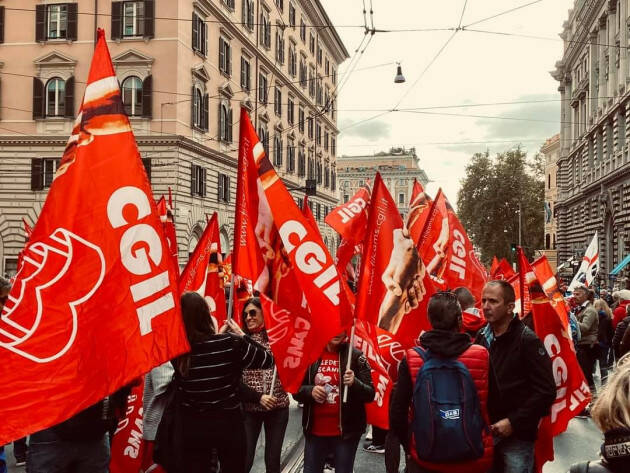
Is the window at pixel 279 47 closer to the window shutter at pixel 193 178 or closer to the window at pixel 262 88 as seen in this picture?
the window at pixel 262 88

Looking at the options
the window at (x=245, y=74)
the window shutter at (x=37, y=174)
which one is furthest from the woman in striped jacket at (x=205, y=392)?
the window at (x=245, y=74)

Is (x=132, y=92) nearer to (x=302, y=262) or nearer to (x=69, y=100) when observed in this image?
(x=69, y=100)

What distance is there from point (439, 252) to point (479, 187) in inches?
2300

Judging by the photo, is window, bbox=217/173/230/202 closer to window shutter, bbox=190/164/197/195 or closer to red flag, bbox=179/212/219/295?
window shutter, bbox=190/164/197/195

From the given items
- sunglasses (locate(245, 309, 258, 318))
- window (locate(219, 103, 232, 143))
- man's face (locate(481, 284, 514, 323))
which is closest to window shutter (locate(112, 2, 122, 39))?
window (locate(219, 103, 232, 143))

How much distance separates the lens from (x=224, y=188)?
32.9 m

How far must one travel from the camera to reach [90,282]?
9.75 feet

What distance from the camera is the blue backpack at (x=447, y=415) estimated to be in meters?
3.38

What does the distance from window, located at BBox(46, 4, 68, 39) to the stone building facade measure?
25510 millimetres

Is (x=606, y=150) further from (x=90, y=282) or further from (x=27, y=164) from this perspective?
(x=90, y=282)

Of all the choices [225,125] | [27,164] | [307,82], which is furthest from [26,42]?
[307,82]

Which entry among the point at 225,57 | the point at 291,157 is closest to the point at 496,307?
the point at 225,57

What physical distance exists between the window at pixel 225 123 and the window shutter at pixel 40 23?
8.36 meters

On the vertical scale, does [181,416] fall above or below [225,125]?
below
